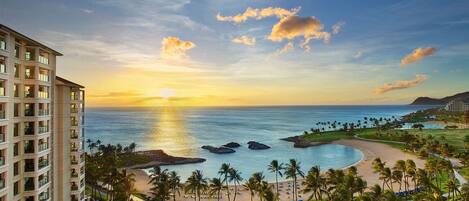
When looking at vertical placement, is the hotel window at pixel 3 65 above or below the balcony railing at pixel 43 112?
above

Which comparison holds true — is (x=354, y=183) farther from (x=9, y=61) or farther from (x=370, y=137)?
(x=370, y=137)

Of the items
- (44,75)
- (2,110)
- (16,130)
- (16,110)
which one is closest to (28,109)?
(16,110)

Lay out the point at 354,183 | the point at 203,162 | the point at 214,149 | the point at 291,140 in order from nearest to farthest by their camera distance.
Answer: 1. the point at 354,183
2. the point at 203,162
3. the point at 214,149
4. the point at 291,140

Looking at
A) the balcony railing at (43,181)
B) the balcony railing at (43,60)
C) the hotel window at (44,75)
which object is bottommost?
the balcony railing at (43,181)

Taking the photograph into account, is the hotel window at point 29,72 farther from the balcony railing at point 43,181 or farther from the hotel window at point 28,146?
the balcony railing at point 43,181

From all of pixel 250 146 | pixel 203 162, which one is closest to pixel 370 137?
pixel 250 146

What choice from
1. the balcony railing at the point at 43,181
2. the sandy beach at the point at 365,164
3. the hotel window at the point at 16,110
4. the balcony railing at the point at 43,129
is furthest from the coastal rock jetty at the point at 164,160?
the hotel window at the point at 16,110

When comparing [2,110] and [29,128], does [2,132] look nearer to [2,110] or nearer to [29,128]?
[2,110]
